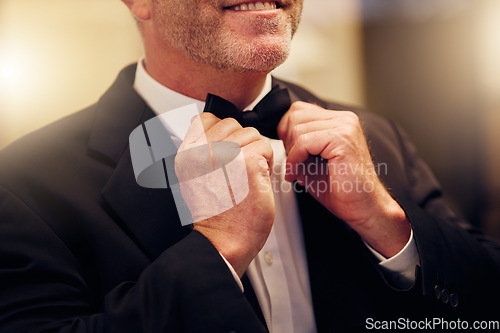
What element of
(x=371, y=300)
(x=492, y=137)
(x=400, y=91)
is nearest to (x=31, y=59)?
(x=371, y=300)

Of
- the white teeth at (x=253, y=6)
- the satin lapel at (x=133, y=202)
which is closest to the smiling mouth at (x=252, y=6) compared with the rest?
the white teeth at (x=253, y=6)

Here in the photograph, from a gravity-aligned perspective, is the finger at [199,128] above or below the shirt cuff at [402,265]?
above

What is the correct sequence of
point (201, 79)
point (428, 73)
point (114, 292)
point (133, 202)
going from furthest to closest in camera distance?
point (428, 73) → point (201, 79) → point (133, 202) → point (114, 292)

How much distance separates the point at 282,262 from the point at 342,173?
227 mm

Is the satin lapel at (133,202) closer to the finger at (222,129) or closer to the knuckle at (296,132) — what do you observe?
the finger at (222,129)

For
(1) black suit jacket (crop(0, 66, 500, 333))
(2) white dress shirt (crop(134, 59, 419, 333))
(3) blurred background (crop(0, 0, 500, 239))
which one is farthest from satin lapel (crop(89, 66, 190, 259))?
(3) blurred background (crop(0, 0, 500, 239))

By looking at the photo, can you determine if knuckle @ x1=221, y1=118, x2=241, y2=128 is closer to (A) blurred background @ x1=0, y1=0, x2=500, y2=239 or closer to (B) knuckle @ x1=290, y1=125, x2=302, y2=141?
(B) knuckle @ x1=290, y1=125, x2=302, y2=141

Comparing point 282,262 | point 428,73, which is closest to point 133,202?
point 282,262

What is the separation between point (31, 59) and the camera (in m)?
1.53

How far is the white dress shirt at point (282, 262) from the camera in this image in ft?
3.00

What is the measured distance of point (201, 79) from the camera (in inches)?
39.2

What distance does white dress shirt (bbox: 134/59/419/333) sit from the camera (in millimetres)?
915

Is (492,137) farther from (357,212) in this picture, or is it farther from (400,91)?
(357,212)

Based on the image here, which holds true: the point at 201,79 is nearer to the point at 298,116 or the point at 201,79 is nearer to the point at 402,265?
the point at 298,116
